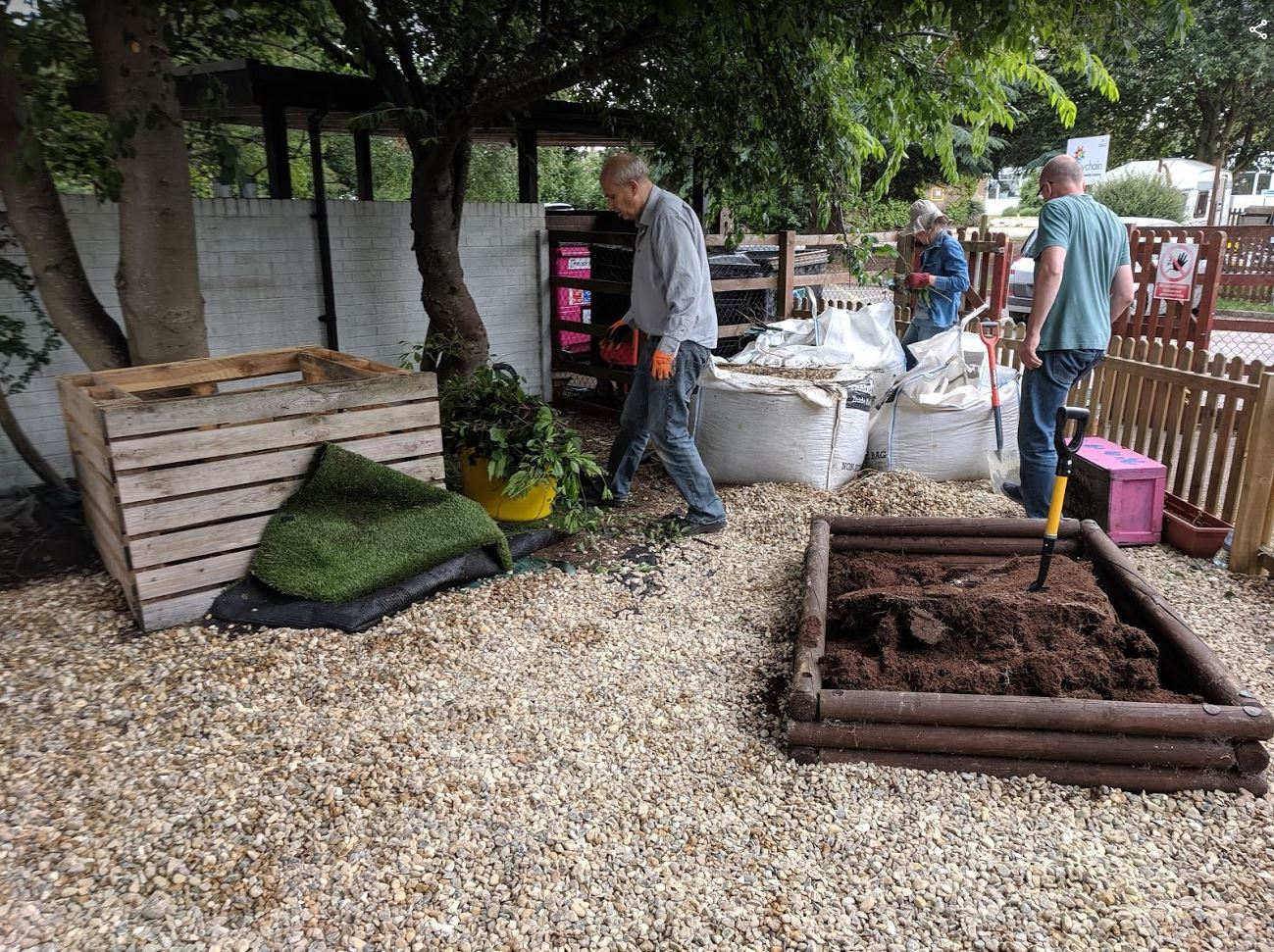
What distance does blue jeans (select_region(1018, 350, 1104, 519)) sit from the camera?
4.26 meters

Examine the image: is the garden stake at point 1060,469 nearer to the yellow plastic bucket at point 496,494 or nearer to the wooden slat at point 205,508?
the yellow plastic bucket at point 496,494

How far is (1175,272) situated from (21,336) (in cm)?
1006

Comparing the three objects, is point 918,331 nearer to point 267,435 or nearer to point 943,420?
point 943,420

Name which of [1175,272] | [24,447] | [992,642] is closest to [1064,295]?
[992,642]

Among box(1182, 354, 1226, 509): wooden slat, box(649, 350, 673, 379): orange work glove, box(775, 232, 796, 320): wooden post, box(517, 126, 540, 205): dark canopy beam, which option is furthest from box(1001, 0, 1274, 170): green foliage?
box(649, 350, 673, 379): orange work glove

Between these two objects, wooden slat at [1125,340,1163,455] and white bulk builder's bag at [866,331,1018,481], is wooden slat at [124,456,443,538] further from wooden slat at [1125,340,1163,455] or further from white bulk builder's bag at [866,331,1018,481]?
wooden slat at [1125,340,1163,455]

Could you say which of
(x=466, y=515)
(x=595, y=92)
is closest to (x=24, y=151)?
(x=466, y=515)

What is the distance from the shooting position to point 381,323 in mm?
6684

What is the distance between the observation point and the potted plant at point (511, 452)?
4504 mm

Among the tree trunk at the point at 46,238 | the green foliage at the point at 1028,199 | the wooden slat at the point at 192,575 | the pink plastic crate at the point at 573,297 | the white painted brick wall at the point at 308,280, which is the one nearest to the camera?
the wooden slat at the point at 192,575

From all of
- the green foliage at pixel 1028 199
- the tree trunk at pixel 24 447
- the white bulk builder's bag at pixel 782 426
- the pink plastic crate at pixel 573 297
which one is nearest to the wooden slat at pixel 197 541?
the tree trunk at pixel 24 447

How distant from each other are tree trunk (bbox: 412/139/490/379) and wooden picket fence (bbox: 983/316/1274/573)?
3863mm

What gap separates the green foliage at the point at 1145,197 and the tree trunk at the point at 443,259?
25160mm

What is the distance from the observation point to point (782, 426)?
527 centimetres
